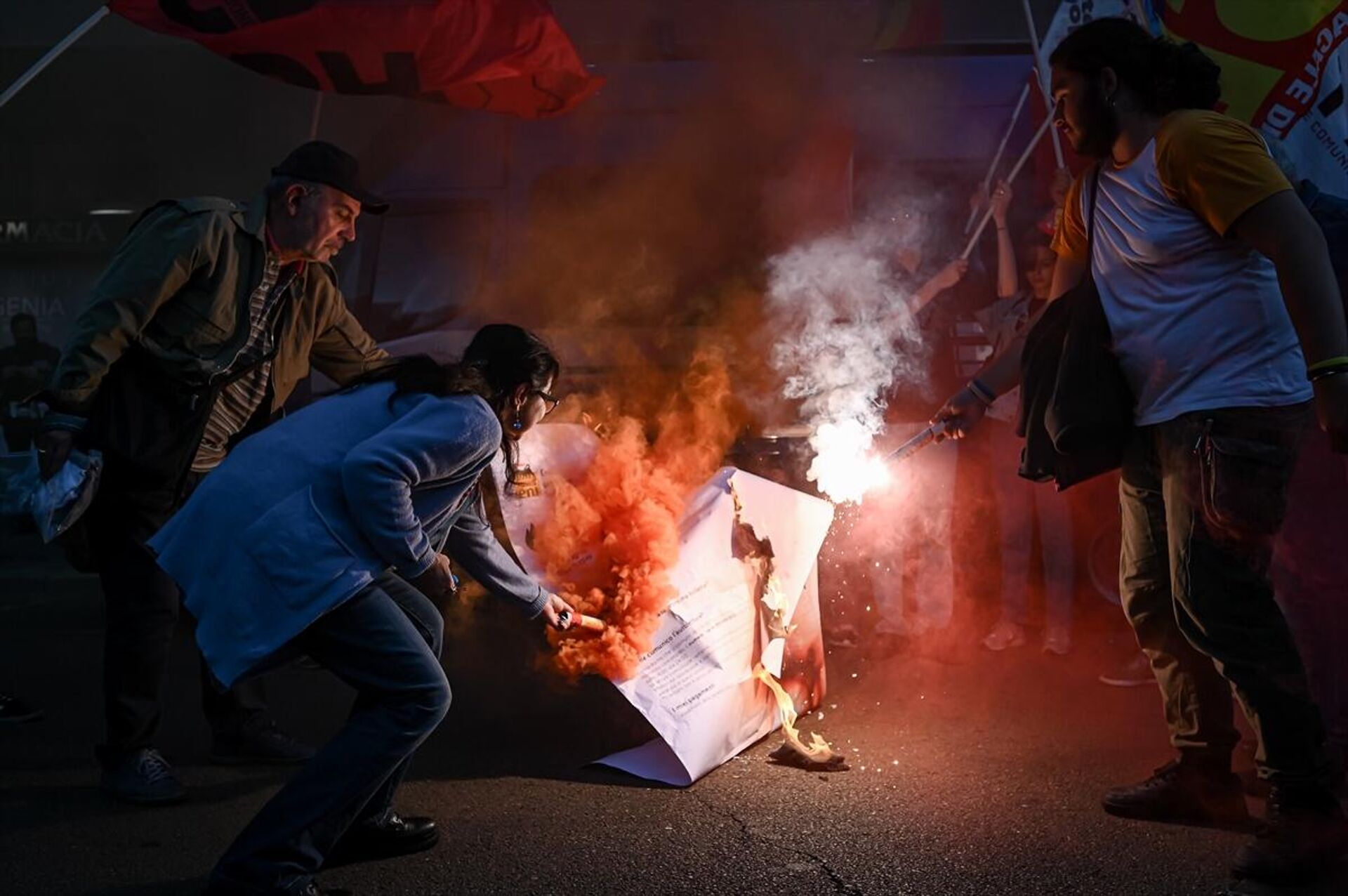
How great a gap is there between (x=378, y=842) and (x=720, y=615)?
124cm

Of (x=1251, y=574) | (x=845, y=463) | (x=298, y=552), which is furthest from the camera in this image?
(x=845, y=463)

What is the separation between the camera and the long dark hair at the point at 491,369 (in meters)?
3.00

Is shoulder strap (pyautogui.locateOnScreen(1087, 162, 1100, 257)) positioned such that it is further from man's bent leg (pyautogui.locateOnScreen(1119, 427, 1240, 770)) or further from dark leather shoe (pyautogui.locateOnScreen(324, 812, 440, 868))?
dark leather shoe (pyautogui.locateOnScreen(324, 812, 440, 868))

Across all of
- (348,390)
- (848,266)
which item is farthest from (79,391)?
(848,266)

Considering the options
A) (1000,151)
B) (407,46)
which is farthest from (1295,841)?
(407,46)

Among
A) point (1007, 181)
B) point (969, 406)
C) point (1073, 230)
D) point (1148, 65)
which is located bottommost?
point (969, 406)

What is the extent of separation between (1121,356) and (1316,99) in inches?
105

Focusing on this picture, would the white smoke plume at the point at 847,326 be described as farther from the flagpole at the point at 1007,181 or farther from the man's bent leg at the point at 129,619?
the man's bent leg at the point at 129,619

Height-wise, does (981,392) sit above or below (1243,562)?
above

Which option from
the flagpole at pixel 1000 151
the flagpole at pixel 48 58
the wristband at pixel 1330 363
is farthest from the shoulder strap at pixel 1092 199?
the flagpole at pixel 48 58

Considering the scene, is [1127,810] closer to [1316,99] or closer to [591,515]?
[591,515]

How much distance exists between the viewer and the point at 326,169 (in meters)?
3.86

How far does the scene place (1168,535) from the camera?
10.8 ft

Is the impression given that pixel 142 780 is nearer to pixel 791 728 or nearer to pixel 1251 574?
pixel 791 728
